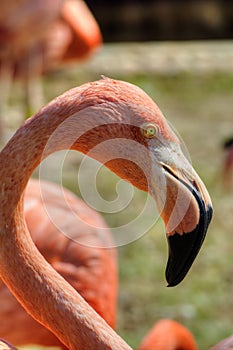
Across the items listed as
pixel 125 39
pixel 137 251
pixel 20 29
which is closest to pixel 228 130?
pixel 20 29

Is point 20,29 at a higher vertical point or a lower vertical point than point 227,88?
higher

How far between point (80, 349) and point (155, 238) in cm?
307

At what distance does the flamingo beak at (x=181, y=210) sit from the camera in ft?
6.17

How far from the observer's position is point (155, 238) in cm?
508

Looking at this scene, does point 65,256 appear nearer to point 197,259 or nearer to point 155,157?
point 155,157

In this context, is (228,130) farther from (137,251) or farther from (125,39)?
(125,39)

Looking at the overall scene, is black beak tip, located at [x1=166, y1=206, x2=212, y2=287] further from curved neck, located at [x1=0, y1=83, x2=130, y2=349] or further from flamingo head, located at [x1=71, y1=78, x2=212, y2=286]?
curved neck, located at [x1=0, y1=83, x2=130, y2=349]

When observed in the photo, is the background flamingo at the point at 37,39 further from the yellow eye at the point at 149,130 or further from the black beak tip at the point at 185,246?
the black beak tip at the point at 185,246

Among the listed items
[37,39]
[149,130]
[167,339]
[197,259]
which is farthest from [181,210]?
[37,39]

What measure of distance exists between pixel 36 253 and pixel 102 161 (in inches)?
10.6

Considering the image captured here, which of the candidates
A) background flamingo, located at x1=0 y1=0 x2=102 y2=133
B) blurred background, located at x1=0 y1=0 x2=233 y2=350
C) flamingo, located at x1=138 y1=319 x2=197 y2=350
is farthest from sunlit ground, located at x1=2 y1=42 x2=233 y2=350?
flamingo, located at x1=138 y1=319 x2=197 y2=350

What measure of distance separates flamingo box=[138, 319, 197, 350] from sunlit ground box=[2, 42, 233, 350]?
78 centimetres

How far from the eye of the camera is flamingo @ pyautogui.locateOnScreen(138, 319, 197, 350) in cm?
299

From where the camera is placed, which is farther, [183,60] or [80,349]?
[183,60]
